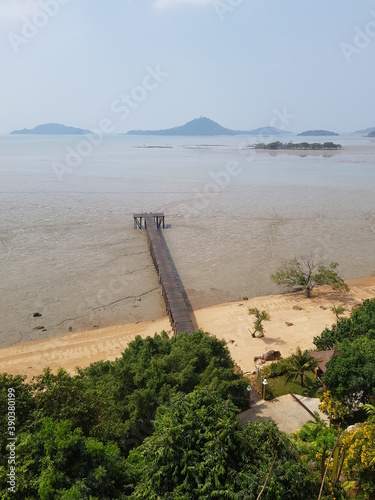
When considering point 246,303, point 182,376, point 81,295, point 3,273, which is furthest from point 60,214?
point 182,376

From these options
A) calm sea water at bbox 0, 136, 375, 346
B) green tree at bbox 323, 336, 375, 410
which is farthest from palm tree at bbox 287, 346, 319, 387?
calm sea water at bbox 0, 136, 375, 346

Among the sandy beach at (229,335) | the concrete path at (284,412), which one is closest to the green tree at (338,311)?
the sandy beach at (229,335)

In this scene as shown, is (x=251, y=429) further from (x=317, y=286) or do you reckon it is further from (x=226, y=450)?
(x=317, y=286)

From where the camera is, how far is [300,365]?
48.4 ft

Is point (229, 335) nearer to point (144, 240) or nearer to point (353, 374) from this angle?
point (353, 374)

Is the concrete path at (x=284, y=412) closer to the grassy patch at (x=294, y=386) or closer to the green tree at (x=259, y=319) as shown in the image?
the grassy patch at (x=294, y=386)

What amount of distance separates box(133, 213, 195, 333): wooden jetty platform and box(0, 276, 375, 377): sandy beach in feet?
3.82

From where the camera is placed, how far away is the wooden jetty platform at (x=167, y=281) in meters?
18.6

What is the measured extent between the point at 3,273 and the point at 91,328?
996cm

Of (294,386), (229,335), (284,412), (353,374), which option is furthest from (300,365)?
(229,335)

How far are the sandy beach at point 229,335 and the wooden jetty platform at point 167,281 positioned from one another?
116 cm

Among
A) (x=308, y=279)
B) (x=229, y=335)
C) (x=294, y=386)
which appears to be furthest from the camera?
(x=308, y=279)

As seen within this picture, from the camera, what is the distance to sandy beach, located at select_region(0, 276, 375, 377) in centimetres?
1745

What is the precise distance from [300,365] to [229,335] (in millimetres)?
4829
